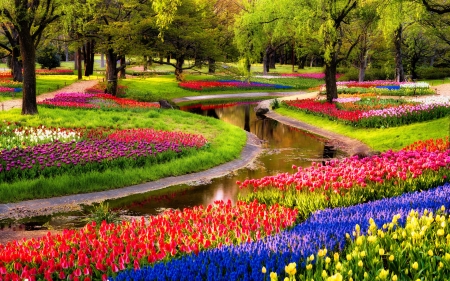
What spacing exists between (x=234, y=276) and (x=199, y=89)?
43.8 metres

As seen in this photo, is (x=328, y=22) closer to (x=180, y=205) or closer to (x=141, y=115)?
(x=141, y=115)

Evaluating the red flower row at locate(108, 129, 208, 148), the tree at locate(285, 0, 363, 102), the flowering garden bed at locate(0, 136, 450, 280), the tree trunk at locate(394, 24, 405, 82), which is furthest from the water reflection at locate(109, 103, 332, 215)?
the tree trunk at locate(394, 24, 405, 82)

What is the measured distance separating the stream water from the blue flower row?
616 centimetres

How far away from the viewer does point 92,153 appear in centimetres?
1528

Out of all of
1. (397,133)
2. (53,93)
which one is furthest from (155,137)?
(53,93)

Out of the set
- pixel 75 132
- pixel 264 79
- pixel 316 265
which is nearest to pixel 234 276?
pixel 316 265

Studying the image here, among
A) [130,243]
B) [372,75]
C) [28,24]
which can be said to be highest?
[28,24]

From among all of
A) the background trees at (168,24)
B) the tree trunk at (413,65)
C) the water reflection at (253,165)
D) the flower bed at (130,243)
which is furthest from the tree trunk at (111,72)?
the tree trunk at (413,65)

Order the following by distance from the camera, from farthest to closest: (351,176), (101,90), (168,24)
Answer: (101,90) < (168,24) < (351,176)

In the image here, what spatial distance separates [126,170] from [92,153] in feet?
4.95

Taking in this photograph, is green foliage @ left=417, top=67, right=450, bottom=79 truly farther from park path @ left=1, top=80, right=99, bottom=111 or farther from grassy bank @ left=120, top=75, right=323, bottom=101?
park path @ left=1, top=80, right=99, bottom=111

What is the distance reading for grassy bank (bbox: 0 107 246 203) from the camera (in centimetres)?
1283

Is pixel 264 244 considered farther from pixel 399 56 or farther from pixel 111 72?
pixel 399 56

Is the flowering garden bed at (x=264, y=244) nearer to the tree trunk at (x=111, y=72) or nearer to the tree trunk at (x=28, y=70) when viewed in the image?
the tree trunk at (x=28, y=70)
